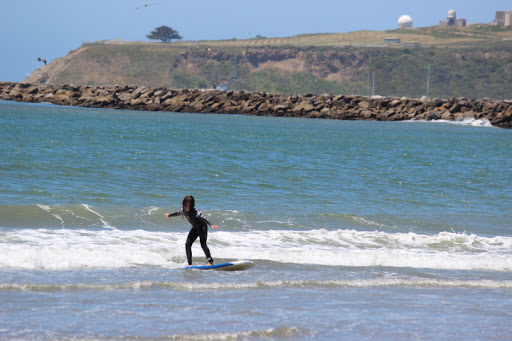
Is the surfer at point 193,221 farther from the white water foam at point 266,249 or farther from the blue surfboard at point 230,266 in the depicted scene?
the white water foam at point 266,249

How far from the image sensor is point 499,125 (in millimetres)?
77000

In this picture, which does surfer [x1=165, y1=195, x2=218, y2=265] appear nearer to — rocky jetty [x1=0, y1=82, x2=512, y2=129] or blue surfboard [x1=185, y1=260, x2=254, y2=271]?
blue surfboard [x1=185, y1=260, x2=254, y2=271]

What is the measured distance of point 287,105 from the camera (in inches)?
3174

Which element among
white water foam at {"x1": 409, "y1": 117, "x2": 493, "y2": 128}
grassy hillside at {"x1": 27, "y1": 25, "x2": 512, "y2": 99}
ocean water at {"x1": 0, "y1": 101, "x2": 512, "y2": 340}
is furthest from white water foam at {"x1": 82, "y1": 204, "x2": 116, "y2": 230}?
grassy hillside at {"x1": 27, "y1": 25, "x2": 512, "y2": 99}

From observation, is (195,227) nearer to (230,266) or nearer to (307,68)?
(230,266)

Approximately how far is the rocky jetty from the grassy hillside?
59894 millimetres

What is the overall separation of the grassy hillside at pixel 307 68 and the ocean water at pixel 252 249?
399 feet

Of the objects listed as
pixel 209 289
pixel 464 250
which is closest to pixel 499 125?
pixel 464 250

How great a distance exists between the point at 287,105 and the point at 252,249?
68.4 metres

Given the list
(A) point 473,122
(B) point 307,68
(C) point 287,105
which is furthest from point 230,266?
(B) point 307,68

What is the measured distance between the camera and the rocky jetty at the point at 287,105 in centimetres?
7938

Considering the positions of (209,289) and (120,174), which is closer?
(209,289)

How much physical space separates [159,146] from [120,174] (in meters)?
11.9

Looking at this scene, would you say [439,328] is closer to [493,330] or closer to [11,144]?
[493,330]
